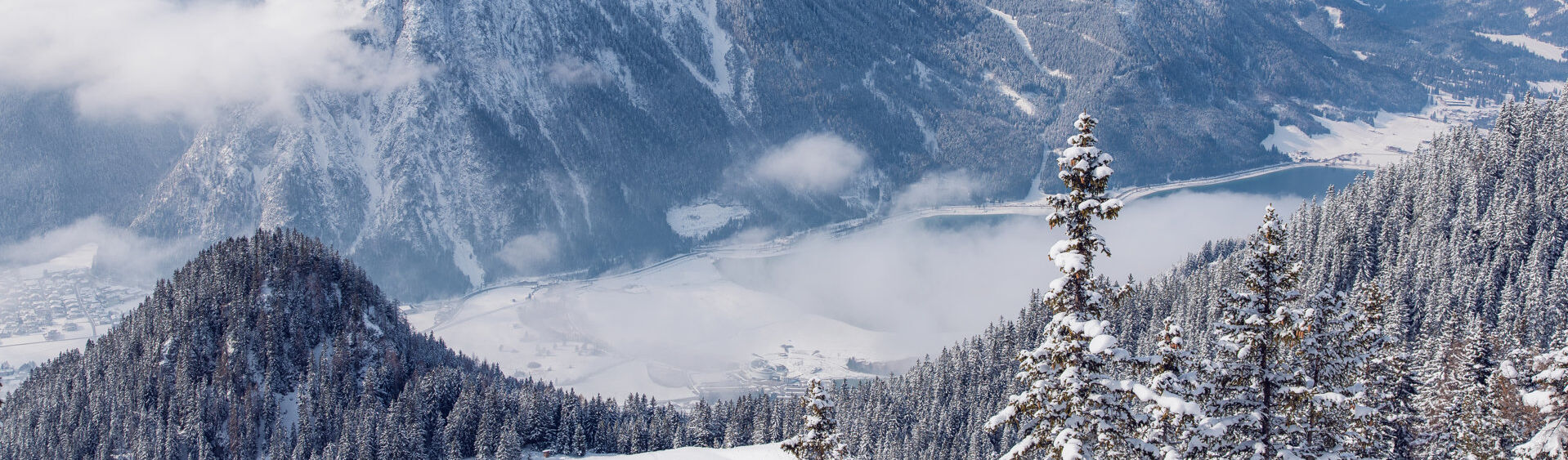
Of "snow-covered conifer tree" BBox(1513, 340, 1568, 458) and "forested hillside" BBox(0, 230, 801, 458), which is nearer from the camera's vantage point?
"snow-covered conifer tree" BBox(1513, 340, 1568, 458)

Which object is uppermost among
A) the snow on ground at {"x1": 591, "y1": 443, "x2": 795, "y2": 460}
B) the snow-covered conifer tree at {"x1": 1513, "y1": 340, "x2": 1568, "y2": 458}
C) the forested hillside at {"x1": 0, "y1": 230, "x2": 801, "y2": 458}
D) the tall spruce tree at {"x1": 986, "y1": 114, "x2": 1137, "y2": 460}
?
the tall spruce tree at {"x1": 986, "y1": 114, "x2": 1137, "y2": 460}

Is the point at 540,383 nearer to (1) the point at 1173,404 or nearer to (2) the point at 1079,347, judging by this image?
(2) the point at 1079,347

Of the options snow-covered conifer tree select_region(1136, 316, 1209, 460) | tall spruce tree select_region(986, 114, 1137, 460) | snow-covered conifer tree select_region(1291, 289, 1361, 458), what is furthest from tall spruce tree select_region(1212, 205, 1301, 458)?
tall spruce tree select_region(986, 114, 1137, 460)

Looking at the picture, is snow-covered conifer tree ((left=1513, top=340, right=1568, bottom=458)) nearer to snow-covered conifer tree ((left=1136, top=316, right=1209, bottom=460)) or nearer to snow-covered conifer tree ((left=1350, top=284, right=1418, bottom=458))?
snow-covered conifer tree ((left=1350, top=284, right=1418, bottom=458))

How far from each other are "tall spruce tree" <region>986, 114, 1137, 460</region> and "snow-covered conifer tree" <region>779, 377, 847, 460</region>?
2183 cm

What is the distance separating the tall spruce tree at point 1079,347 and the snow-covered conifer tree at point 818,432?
2183 centimetres

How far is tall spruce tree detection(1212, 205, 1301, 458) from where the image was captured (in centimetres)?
3584

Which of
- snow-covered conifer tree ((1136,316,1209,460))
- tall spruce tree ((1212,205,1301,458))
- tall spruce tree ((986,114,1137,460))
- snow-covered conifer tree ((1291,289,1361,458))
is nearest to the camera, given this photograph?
snow-covered conifer tree ((1136,316,1209,460))

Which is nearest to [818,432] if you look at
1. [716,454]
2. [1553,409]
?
[1553,409]

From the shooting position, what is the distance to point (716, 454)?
15175 cm

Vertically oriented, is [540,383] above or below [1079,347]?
below

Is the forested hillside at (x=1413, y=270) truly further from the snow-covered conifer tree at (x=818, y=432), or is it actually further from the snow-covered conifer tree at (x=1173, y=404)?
the snow-covered conifer tree at (x=1173, y=404)

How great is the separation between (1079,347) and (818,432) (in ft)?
83.4

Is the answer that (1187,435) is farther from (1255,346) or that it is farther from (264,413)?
(264,413)
